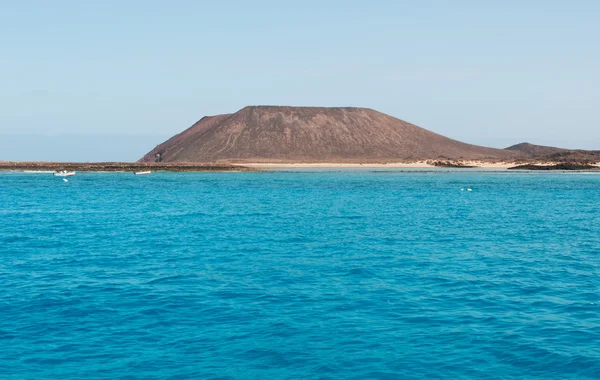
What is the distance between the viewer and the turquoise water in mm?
14453

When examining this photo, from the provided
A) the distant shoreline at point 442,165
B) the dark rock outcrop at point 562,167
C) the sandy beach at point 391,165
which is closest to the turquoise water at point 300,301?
the dark rock outcrop at point 562,167

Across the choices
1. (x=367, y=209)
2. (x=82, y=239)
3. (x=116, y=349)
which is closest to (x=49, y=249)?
(x=82, y=239)

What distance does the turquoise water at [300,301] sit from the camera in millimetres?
14453

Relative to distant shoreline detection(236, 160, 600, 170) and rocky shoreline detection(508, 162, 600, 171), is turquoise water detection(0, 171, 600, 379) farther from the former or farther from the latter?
distant shoreline detection(236, 160, 600, 170)

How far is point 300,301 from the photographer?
19797mm

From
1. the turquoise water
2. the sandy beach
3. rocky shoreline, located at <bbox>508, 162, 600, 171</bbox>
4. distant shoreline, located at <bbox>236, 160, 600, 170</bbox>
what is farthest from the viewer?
the sandy beach

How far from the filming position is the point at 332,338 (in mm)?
16078

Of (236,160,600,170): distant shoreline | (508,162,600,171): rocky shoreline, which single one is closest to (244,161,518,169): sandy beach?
(236,160,600,170): distant shoreline

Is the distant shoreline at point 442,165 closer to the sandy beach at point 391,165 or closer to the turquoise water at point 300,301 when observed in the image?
the sandy beach at point 391,165

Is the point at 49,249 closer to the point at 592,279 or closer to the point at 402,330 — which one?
the point at 402,330

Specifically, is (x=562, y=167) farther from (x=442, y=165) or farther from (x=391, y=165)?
(x=391, y=165)

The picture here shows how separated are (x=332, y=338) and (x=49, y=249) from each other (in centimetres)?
1931

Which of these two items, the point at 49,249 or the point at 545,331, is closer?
the point at 545,331

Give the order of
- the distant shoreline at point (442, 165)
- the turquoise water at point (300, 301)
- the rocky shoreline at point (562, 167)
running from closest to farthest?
the turquoise water at point (300, 301), the rocky shoreline at point (562, 167), the distant shoreline at point (442, 165)
